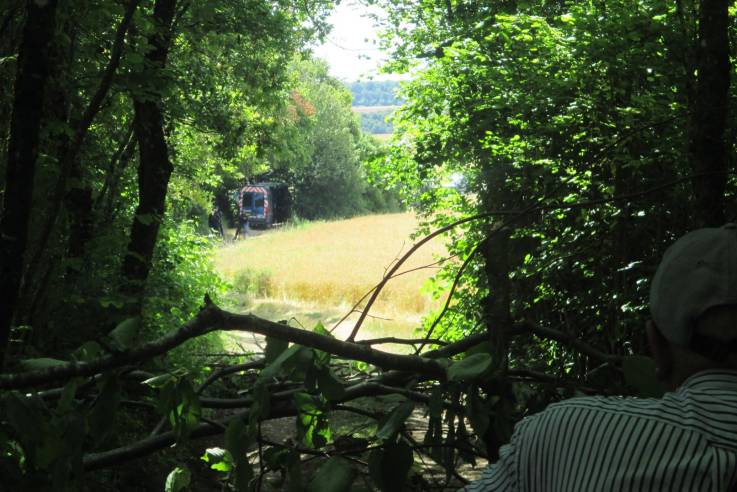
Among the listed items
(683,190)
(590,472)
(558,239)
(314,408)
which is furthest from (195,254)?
(590,472)

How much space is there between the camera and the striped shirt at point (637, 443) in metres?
0.94

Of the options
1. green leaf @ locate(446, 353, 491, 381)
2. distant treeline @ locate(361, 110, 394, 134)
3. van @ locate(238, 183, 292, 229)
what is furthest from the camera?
van @ locate(238, 183, 292, 229)

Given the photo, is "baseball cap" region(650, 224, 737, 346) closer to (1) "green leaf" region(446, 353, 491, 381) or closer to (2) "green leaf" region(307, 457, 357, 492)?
(1) "green leaf" region(446, 353, 491, 381)

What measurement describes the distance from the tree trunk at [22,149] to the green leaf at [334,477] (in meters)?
1.06

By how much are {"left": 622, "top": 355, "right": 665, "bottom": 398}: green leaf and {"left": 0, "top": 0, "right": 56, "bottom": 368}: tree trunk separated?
1.61 m

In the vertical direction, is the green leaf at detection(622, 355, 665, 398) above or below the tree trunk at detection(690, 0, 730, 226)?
below

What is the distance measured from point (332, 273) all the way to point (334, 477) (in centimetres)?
2717

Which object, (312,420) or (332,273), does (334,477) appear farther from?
(332,273)

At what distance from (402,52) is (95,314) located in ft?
25.3

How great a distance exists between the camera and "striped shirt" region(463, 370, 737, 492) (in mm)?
938

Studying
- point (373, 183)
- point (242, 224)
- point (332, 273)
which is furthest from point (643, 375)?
point (242, 224)

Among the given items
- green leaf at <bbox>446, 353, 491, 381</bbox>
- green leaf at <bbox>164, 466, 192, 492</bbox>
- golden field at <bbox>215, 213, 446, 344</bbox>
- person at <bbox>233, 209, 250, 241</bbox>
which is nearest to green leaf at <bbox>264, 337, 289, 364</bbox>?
green leaf at <bbox>446, 353, 491, 381</bbox>

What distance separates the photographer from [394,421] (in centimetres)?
155

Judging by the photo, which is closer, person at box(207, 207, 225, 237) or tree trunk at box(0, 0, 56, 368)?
tree trunk at box(0, 0, 56, 368)
